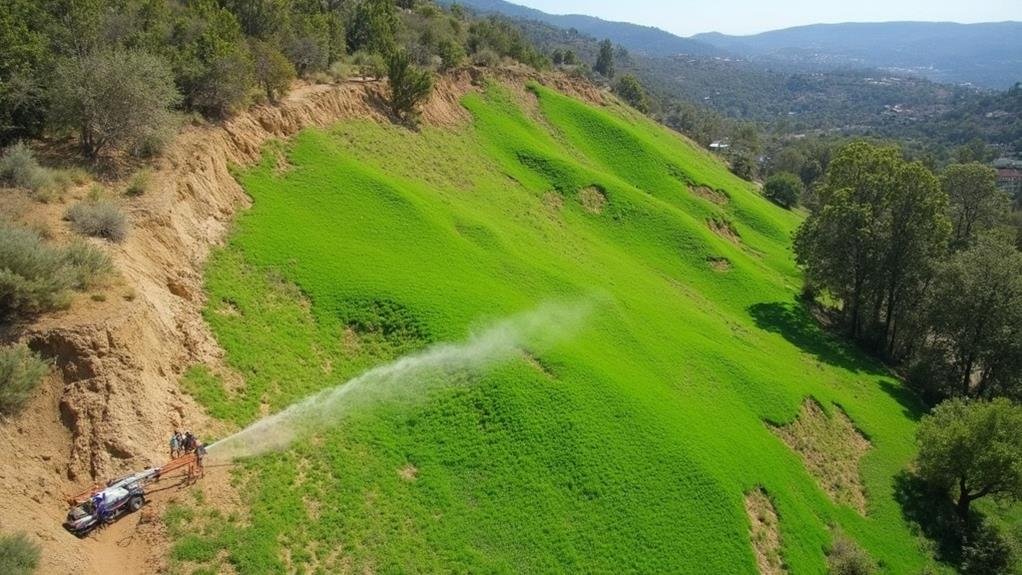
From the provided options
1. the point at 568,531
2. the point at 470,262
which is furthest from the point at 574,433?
the point at 470,262

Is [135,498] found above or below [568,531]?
above

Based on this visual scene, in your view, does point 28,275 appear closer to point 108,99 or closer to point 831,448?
point 108,99

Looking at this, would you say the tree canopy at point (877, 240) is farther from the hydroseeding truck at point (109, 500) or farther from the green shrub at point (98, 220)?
the hydroseeding truck at point (109, 500)

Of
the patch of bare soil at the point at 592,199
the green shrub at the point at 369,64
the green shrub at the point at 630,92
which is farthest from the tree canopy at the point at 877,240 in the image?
the green shrub at the point at 630,92

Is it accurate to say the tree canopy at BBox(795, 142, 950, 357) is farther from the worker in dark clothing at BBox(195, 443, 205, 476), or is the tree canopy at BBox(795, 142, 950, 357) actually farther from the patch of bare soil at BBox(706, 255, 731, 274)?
the worker in dark clothing at BBox(195, 443, 205, 476)

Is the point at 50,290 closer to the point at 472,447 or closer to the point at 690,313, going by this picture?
the point at 472,447
